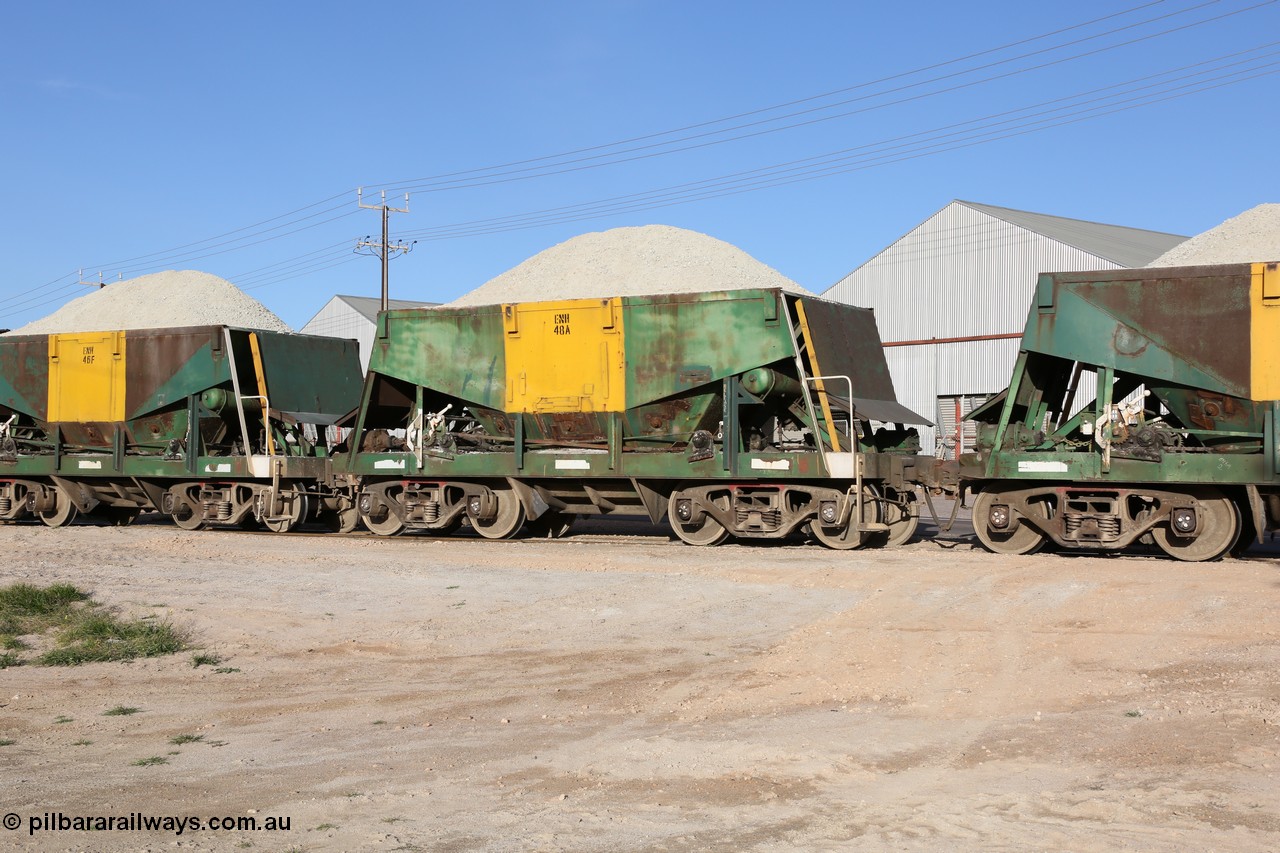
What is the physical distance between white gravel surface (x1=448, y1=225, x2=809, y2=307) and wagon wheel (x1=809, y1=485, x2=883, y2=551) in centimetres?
5355

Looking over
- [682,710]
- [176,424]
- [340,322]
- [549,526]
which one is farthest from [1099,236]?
[340,322]

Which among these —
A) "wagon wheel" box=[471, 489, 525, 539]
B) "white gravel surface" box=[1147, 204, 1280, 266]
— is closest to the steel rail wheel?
"wagon wheel" box=[471, 489, 525, 539]

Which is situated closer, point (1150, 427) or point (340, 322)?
point (1150, 427)

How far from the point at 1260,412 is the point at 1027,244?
25.6 metres

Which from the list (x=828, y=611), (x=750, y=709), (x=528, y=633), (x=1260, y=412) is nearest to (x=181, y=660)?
(x=528, y=633)

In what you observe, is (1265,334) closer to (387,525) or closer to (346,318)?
(387,525)

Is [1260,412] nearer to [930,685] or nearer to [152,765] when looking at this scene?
[930,685]

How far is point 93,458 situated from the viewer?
21.3m

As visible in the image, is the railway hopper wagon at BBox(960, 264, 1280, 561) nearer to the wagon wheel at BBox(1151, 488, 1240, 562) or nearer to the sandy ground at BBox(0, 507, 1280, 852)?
the wagon wheel at BBox(1151, 488, 1240, 562)

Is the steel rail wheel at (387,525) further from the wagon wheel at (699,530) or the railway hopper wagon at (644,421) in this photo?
the wagon wheel at (699,530)

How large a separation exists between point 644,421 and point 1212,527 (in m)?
7.22

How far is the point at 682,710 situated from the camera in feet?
24.7

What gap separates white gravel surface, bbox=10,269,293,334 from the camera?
92562 mm

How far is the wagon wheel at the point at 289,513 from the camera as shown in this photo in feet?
64.6
